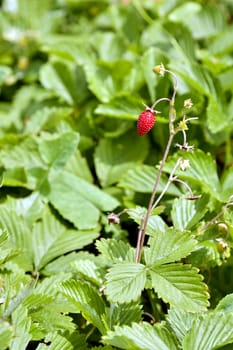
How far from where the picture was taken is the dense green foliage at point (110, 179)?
0.96 meters

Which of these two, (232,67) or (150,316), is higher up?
(232,67)

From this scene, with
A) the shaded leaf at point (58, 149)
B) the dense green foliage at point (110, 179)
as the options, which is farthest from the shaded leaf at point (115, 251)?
the shaded leaf at point (58, 149)

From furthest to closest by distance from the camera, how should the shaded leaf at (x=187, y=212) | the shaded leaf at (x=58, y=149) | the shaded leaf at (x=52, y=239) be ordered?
the shaded leaf at (x=58, y=149) → the shaded leaf at (x=52, y=239) → the shaded leaf at (x=187, y=212)

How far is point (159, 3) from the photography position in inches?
80.7

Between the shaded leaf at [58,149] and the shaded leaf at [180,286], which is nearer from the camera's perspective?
the shaded leaf at [180,286]

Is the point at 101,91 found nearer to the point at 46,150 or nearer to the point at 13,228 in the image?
the point at 46,150

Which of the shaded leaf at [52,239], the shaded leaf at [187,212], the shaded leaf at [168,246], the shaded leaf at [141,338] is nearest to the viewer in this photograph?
the shaded leaf at [141,338]

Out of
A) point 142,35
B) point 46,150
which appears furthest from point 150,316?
point 142,35

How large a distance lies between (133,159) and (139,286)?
1.99ft

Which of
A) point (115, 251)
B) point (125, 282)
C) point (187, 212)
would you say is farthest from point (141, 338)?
point (187, 212)

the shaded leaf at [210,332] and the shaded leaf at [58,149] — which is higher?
the shaded leaf at [58,149]

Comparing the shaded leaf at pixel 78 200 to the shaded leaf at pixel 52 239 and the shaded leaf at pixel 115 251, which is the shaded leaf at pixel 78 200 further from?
the shaded leaf at pixel 115 251

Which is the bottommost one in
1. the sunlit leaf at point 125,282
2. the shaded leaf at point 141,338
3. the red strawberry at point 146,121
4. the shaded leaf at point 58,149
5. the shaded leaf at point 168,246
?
the shaded leaf at point 141,338

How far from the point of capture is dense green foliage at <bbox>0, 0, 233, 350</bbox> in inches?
37.9
